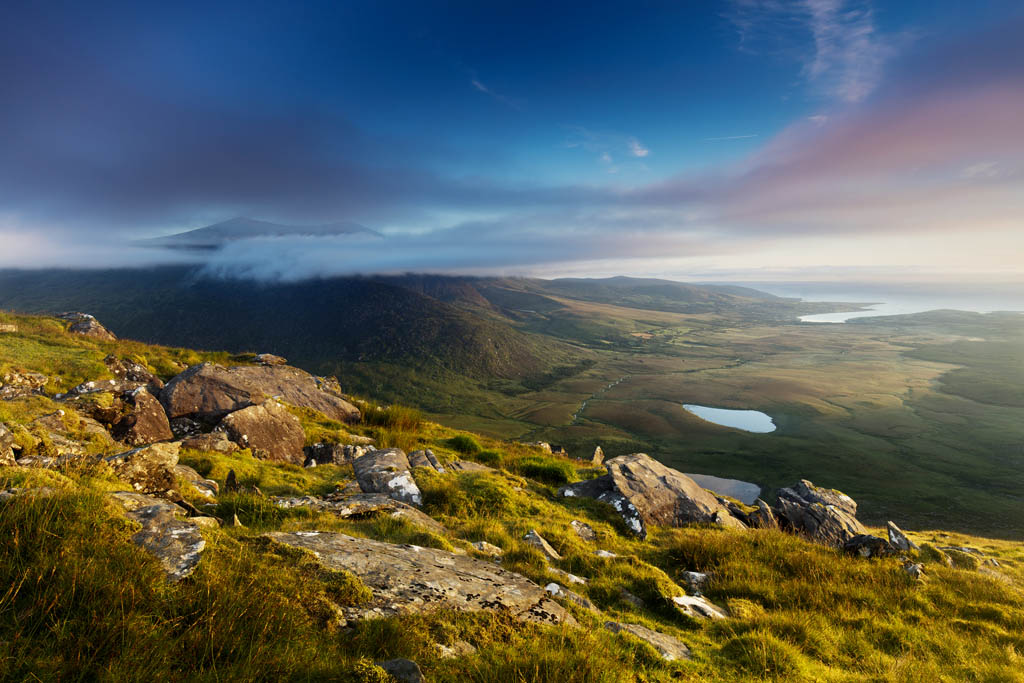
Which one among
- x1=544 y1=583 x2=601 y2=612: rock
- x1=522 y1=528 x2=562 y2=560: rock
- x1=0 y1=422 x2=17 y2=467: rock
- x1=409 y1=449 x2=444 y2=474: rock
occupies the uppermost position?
x1=0 y1=422 x2=17 y2=467: rock

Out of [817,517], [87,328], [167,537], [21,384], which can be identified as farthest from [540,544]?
[87,328]

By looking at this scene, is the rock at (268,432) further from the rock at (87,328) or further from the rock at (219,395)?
the rock at (87,328)

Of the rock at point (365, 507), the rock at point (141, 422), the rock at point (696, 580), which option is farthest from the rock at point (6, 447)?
the rock at point (696, 580)

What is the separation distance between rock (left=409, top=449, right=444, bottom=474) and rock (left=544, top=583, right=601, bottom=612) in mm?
6270

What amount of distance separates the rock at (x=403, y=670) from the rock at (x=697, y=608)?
485cm

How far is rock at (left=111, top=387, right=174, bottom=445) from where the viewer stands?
10987 millimetres

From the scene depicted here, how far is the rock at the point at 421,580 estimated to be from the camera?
4.67m

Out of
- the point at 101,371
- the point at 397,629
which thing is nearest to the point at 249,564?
the point at 397,629

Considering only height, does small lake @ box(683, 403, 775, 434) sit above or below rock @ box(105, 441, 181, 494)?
below

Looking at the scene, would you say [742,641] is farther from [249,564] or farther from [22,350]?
[22,350]

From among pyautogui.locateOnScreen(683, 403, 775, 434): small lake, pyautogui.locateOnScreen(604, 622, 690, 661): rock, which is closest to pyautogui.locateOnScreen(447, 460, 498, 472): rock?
pyautogui.locateOnScreen(604, 622, 690, 661): rock

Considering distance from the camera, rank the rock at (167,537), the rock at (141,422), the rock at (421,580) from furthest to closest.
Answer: the rock at (141,422) → the rock at (421,580) → the rock at (167,537)

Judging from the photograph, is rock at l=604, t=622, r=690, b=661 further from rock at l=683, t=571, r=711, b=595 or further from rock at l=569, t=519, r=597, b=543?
rock at l=569, t=519, r=597, b=543

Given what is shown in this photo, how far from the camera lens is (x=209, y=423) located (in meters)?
13.2
